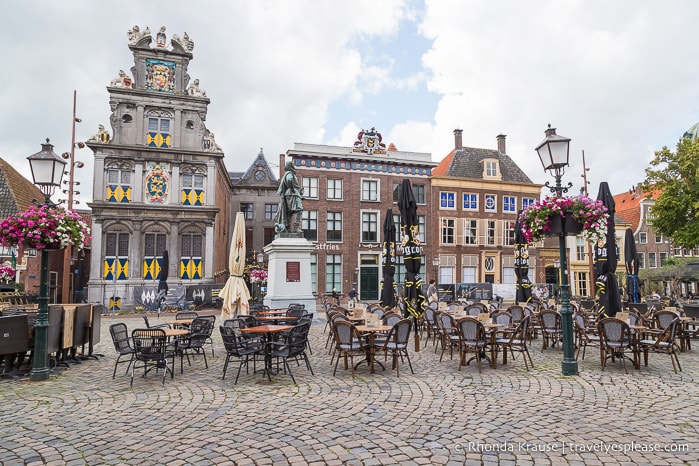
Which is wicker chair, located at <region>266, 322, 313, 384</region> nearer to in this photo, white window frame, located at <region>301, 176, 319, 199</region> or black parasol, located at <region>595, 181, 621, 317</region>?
black parasol, located at <region>595, 181, 621, 317</region>

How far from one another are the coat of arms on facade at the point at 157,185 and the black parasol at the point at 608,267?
2634 cm

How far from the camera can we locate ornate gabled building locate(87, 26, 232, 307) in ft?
92.1

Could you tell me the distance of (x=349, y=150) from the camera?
3431cm

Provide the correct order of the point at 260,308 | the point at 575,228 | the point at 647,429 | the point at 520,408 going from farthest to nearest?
the point at 260,308, the point at 575,228, the point at 520,408, the point at 647,429

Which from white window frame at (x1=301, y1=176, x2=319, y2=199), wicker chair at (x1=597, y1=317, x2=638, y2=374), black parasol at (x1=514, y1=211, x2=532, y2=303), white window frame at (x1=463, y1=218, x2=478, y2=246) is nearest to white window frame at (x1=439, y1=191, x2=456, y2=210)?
white window frame at (x1=463, y1=218, x2=478, y2=246)

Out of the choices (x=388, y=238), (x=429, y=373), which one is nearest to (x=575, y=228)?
(x=429, y=373)

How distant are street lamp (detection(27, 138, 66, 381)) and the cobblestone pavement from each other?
35cm

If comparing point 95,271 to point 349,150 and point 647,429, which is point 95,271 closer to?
point 349,150

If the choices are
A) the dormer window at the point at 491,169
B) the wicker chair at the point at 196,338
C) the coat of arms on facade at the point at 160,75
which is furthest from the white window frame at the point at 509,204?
the wicker chair at the point at 196,338

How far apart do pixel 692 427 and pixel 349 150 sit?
31.0 m

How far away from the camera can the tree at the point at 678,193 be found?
67.3ft

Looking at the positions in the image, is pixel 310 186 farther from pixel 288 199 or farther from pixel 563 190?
pixel 563 190

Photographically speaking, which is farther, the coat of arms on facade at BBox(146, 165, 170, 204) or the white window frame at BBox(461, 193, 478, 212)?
the white window frame at BBox(461, 193, 478, 212)

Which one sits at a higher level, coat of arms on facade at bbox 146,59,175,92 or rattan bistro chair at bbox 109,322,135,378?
coat of arms on facade at bbox 146,59,175,92
